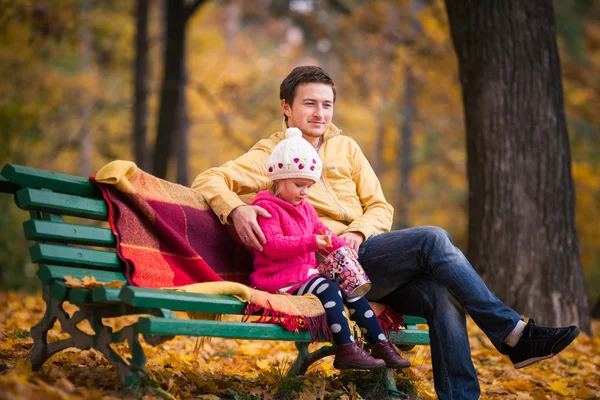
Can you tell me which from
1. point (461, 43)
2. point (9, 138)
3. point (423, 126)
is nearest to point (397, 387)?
point (461, 43)

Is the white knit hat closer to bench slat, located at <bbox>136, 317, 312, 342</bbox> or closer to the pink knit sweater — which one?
the pink knit sweater

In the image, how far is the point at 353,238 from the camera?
373cm

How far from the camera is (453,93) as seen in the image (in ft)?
50.3

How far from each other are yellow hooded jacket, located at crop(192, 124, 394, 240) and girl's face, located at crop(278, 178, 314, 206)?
0.26 metres

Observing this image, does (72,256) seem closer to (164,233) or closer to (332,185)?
(164,233)

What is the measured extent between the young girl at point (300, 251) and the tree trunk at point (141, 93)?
742 cm

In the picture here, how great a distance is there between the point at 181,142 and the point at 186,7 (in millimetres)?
2166

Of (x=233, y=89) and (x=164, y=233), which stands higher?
(x=233, y=89)

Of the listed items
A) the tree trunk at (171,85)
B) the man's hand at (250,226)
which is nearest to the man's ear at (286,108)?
the man's hand at (250,226)

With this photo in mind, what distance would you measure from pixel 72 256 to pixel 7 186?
0.41 metres

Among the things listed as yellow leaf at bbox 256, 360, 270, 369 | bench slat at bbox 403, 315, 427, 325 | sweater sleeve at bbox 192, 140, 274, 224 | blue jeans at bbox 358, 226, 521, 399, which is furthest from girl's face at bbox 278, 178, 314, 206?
yellow leaf at bbox 256, 360, 270, 369

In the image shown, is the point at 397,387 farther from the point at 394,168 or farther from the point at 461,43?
the point at 394,168

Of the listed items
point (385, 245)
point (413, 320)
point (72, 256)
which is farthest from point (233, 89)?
point (72, 256)

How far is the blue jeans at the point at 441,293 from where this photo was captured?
3.47 meters
